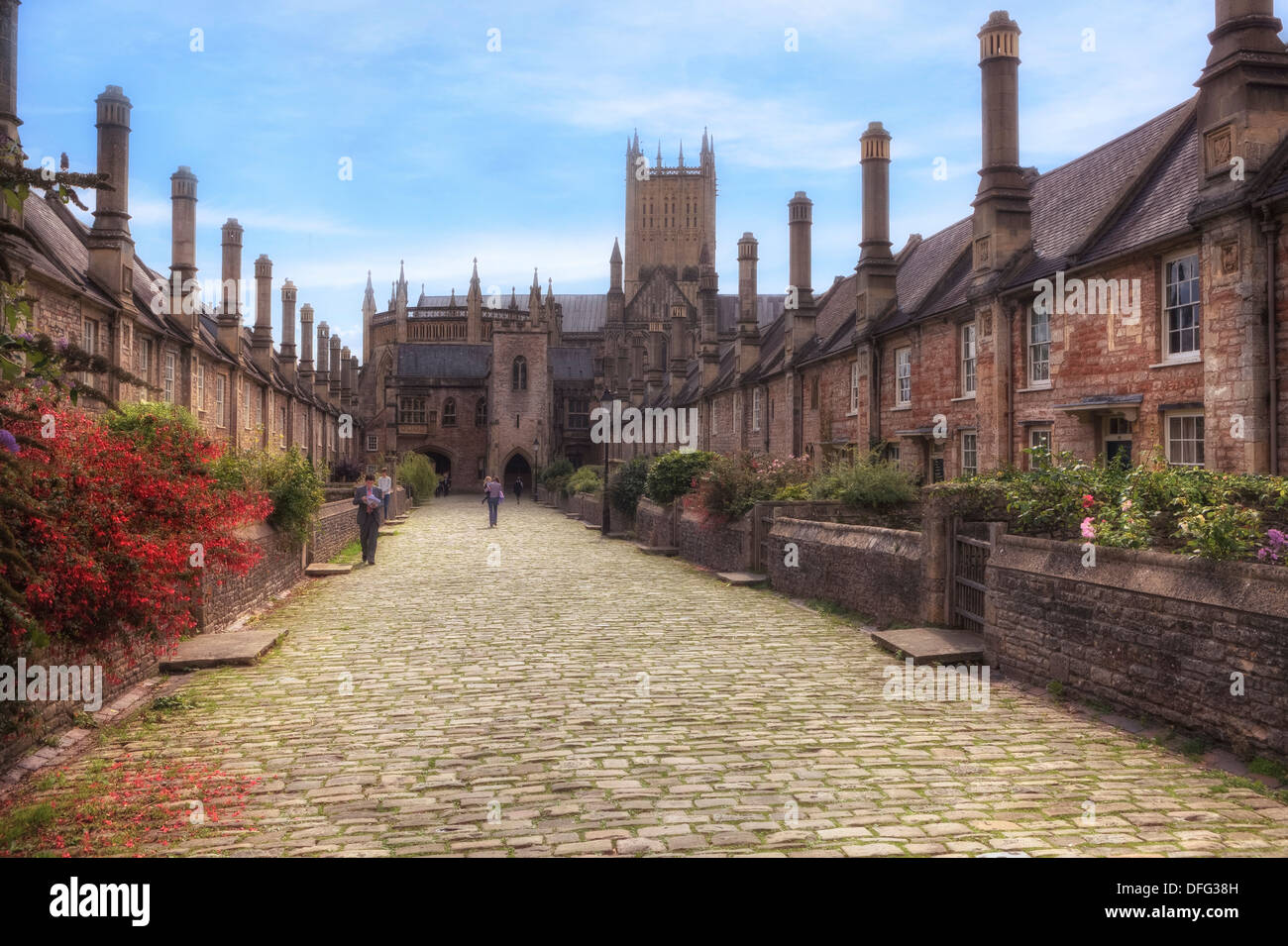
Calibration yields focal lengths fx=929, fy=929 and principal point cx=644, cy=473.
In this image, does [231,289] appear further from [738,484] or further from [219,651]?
[219,651]

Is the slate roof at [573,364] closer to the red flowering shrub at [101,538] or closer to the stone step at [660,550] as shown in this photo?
the stone step at [660,550]

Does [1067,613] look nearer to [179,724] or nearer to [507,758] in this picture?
[507,758]

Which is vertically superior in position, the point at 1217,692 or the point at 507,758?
the point at 1217,692

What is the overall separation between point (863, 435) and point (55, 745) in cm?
2238

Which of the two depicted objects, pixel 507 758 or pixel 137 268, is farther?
pixel 137 268

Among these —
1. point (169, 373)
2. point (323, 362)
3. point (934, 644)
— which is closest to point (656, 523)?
point (169, 373)

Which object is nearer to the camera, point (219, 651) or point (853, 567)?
point (219, 651)

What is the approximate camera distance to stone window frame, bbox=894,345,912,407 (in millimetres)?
24380

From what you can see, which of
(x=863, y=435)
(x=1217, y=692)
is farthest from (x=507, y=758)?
(x=863, y=435)

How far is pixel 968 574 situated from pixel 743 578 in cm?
681

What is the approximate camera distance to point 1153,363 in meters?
15.7

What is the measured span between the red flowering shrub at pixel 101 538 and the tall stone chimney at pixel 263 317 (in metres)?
33.1

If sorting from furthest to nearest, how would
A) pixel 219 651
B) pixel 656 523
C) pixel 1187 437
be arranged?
pixel 656 523
pixel 1187 437
pixel 219 651

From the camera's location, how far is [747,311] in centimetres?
3900
